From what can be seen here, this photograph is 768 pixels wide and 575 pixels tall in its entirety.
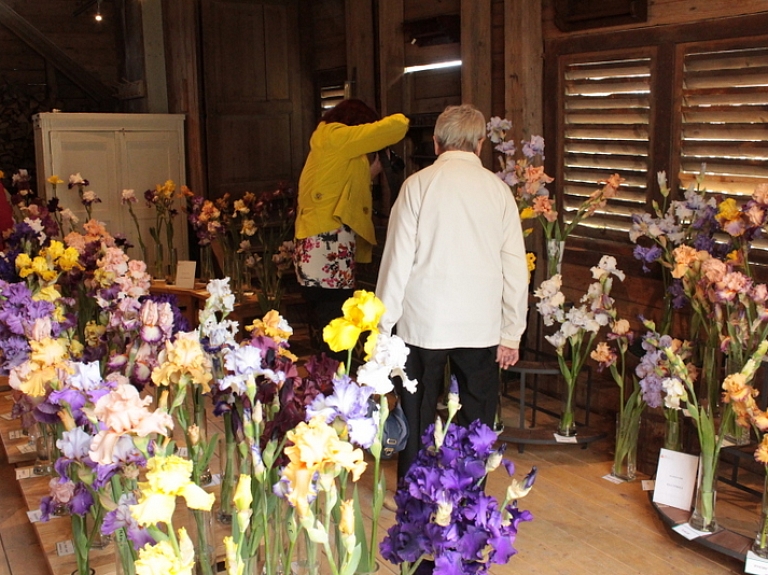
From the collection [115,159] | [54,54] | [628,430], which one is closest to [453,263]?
[628,430]

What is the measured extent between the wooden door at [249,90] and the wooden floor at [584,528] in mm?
3308

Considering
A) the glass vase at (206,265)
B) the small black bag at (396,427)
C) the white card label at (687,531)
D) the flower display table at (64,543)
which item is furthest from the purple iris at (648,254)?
the glass vase at (206,265)

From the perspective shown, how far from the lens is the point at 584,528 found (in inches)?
125

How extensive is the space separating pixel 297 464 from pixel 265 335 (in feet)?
1.85

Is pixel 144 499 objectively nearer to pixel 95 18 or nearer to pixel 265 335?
pixel 265 335

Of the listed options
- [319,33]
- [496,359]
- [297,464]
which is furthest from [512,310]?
[319,33]

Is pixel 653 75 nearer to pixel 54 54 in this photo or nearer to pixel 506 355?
pixel 506 355

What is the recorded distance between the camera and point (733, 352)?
3.10 m

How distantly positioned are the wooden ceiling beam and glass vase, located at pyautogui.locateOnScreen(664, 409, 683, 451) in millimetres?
5762

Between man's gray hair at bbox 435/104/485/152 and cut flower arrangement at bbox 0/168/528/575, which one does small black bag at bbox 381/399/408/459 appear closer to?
cut flower arrangement at bbox 0/168/528/575

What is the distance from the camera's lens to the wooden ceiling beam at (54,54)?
7.11 meters

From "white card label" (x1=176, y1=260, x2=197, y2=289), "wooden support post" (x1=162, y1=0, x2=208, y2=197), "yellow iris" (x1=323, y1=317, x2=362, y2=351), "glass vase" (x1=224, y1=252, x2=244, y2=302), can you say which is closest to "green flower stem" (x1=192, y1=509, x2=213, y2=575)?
"yellow iris" (x1=323, y1=317, x2=362, y2=351)

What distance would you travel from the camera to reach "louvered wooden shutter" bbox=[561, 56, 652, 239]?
4.01 metres

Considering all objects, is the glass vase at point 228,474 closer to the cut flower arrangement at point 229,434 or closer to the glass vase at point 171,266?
the cut flower arrangement at point 229,434
